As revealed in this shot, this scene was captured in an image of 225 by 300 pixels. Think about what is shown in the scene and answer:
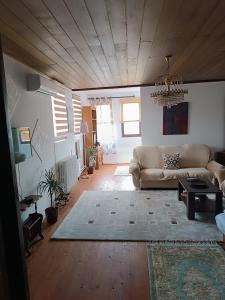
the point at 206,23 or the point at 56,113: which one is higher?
the point at 206,23

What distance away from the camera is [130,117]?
696 cm

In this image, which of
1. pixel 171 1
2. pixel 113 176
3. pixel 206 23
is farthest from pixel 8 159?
pixel 113 176

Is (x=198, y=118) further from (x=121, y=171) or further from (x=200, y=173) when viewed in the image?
(x=121, y=171)

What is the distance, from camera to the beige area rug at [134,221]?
2.67 meters

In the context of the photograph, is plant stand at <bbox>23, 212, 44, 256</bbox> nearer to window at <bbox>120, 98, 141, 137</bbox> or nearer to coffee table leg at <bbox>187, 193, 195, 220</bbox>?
coffee table leg at <bbox>187, 193, 195, 220</bbox>

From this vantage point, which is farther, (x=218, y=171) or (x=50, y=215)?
(x=218, y=171)

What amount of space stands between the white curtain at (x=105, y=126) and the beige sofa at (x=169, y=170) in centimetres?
232

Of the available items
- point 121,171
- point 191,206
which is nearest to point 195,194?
point 191,206

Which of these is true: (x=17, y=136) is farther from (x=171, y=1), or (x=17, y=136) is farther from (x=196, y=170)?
(x=196, y=170)

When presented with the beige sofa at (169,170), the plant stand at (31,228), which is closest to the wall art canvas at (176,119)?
the beige sofa at (169,170)

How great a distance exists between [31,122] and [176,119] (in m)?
3.24

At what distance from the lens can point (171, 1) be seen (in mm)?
1519

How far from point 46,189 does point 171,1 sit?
2998 millimetres

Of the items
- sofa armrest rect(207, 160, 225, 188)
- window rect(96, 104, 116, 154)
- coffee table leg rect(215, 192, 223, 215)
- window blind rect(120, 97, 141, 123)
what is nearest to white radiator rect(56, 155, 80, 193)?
window rect(96, 104, 116, 154)
